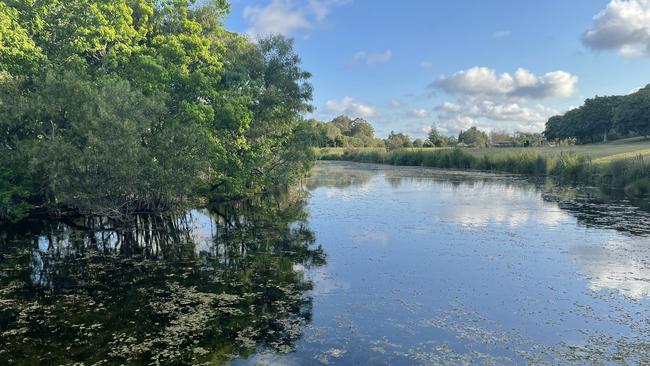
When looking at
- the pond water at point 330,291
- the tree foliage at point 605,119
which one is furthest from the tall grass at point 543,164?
the tree foliage at point 605,119

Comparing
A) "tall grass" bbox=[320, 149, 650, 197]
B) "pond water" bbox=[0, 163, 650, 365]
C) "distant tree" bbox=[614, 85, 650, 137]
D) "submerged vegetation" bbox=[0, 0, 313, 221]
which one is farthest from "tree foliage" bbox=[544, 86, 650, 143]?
"submerged vegetation" bbox=[0, 0, 313, 221]

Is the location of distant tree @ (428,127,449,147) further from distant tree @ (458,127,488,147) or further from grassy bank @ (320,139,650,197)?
grassy bank @ (320,139,650,197)

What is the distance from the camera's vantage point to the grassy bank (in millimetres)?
27709

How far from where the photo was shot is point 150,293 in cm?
955

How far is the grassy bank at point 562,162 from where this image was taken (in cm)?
2771

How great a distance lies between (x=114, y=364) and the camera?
20.8ft

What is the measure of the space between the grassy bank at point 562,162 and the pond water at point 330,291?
1083 centimetres

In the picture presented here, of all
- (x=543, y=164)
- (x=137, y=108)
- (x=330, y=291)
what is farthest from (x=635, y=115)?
(x=330, y=291)

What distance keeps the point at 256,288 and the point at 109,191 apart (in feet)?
32.7

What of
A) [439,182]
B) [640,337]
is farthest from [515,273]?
[439,182]

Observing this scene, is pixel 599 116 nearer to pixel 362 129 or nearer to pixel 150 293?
pixel 362 129

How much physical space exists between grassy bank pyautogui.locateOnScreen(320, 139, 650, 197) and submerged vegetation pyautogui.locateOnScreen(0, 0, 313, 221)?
68.3 feet

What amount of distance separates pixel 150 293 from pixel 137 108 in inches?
385

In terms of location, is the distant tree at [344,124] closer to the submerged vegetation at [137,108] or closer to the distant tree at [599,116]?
the distant tree at [599,116]
